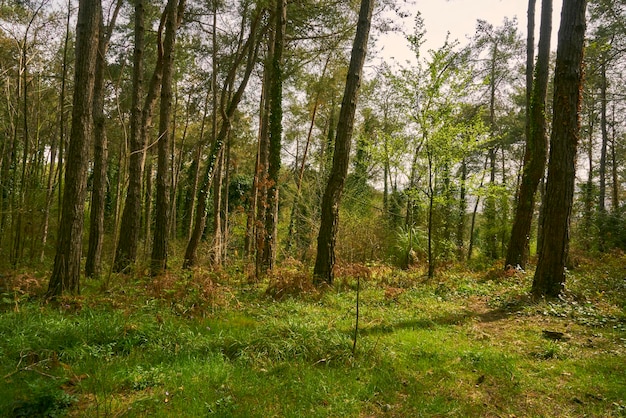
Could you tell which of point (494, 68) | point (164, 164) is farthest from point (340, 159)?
point (494, 68)

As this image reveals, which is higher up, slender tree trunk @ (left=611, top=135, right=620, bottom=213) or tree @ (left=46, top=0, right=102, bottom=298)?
slender tree trunk @ (left=611, top=135, right=620, bottom=213)

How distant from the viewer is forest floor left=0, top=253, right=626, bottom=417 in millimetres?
3166

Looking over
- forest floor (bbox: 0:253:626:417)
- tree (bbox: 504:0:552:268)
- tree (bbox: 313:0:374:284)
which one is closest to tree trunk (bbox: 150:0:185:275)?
forest floor (bbox: 0:253:626:417)

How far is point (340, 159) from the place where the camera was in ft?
25.6

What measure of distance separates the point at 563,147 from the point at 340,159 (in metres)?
4.20

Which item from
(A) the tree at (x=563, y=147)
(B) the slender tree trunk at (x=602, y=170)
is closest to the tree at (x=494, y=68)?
(B) the slender tree trunk at (x=602, y=170)

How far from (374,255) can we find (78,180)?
32.0 ft

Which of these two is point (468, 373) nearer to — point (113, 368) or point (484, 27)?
point (113, 368)

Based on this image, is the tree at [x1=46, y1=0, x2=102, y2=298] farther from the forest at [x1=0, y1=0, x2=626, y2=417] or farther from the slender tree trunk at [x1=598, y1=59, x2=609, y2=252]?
the slender tree trunk at [x1=598, y1=59, x2=609, y2=252]

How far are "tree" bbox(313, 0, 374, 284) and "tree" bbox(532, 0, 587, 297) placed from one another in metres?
3.74

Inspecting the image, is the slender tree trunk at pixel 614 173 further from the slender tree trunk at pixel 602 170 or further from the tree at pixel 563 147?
the tree at pixel 563 147

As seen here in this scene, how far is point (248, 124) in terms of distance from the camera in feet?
60.3

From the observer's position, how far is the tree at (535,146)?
9055 millimetres

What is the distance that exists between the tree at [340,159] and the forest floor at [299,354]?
1.02 m
